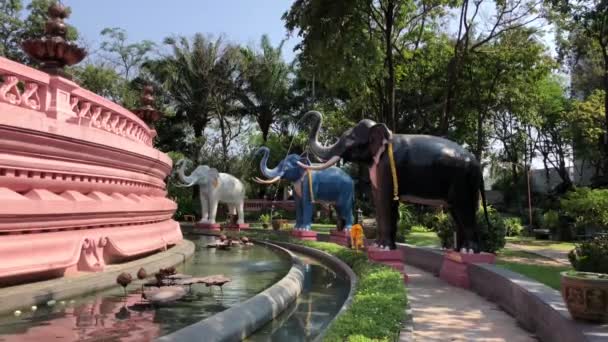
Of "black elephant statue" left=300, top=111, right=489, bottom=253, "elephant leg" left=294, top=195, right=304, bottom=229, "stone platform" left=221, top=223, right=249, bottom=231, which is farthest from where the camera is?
"stone platform" left=221, top=223, right=249, bottom=231

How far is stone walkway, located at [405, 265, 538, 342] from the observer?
21.2 feet

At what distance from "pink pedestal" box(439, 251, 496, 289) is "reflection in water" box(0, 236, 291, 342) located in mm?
3430

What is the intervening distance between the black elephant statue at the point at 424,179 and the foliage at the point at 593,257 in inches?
68.3

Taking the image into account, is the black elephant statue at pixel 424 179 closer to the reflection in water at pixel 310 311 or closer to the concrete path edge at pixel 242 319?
the reflection in water at pixel 310 311

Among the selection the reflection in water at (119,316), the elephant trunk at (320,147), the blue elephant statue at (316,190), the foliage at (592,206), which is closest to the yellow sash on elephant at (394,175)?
the elephant trunk at (320,147)

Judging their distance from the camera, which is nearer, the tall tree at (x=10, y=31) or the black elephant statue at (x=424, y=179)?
the black elephant statue at (x=424, y=179)

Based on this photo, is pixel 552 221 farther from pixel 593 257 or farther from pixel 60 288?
pixel 60 288

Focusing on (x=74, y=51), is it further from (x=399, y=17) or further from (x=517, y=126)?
(x=517, y=126)

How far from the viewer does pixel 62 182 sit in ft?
28.0

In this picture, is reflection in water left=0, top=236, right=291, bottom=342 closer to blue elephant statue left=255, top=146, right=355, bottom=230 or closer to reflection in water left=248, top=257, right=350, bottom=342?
reflection in water left=248, top=257, right=350, bottom=342

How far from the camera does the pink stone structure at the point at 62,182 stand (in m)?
7.24

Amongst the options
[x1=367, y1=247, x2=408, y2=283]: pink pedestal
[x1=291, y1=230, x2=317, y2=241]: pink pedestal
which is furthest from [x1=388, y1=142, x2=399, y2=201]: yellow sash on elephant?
[x1=291, y1=230, x2=317, y2=241]: pink pedestal

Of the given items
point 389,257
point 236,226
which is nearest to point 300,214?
point 236,226

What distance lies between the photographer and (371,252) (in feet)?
34.7
